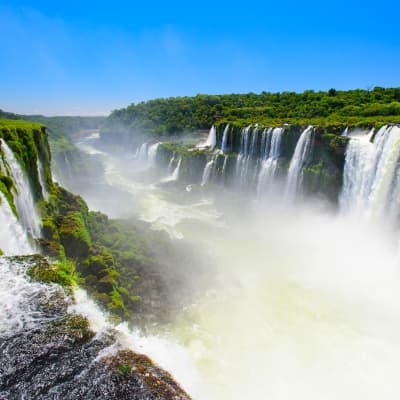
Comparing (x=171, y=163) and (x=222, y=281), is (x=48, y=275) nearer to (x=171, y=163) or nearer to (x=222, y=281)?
(x=222, y=281)

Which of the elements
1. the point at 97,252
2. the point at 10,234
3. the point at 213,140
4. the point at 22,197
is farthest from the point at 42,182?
the point at 213,140

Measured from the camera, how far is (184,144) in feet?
149

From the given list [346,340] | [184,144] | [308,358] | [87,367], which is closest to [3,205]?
[87,367]

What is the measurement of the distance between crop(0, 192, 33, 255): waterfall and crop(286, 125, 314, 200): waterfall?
20143 millimetres

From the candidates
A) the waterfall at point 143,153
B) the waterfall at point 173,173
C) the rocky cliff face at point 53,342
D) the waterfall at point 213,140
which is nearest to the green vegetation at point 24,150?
the rocky cliff face at point 53,342

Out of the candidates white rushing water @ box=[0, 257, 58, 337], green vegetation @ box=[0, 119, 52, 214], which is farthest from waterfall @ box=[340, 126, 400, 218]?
green vegetation @ box=[0, 119, 52, 214]

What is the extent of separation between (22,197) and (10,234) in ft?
14.0

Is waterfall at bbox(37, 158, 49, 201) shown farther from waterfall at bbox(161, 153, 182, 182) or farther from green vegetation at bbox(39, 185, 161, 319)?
waterfall at bbox(161, 153, 182, 182)

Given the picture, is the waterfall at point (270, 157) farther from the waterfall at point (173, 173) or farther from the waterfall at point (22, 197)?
the waterfall at point (22, 197)

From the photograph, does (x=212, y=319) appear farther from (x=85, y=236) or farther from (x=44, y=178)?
(x=44, y=178)

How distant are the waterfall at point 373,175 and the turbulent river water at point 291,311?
0.43 m

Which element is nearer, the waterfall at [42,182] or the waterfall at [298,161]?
the waterfall at [42,182]

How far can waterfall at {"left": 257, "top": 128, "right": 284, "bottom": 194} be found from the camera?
1068 inches

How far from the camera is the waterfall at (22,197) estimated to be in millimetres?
13305
